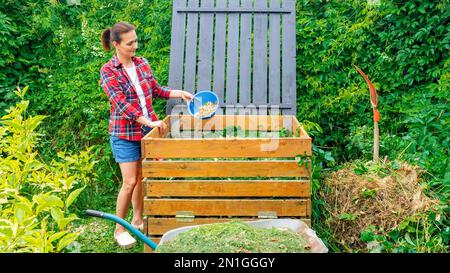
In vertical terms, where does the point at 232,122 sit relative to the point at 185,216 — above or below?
above

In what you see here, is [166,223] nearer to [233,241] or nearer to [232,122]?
[233,241]

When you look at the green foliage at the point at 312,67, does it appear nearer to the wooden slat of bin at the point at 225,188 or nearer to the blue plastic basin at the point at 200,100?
the wooden slat of bin at the point at 225,188

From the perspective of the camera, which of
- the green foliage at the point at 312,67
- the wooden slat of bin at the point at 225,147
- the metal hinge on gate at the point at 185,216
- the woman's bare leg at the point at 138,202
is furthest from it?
the green foliage at the point at 312,67

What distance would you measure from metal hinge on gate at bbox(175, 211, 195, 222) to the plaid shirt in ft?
2.59

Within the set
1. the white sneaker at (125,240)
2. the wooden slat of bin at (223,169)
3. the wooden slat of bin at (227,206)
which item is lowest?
the white sneaker at (125,240)

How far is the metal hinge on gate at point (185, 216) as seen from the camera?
3.67 metres

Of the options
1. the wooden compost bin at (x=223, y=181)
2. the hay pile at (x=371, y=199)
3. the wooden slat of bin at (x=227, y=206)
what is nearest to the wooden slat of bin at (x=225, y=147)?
the wooden compost bin at (x=223, y=181)

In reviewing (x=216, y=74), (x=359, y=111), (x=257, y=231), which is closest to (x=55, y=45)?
(x=216, y=74)

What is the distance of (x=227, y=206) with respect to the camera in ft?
12.0

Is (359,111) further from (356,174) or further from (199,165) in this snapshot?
(199,165)

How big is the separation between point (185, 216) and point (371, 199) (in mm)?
1333

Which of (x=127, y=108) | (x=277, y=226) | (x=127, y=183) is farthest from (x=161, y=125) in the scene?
(x=277, y=226)
